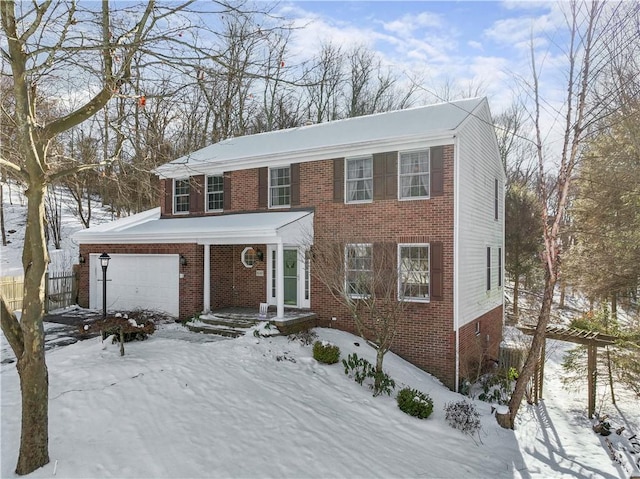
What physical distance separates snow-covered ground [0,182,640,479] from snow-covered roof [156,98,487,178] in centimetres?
534

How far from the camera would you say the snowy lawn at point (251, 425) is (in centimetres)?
557

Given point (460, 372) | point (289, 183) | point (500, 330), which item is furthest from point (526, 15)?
point (500, 330)

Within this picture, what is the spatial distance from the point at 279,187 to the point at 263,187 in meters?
0.60

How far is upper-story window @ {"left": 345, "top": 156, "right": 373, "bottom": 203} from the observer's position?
12.6 metres

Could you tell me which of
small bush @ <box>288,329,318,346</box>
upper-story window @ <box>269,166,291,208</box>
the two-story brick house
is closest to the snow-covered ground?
small bush @ <box>288,329,318,346</box>

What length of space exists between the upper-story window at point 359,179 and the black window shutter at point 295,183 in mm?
1783

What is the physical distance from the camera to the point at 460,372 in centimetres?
1141

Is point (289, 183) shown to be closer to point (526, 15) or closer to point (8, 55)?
point (526, 15)

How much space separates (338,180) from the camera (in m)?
12.9

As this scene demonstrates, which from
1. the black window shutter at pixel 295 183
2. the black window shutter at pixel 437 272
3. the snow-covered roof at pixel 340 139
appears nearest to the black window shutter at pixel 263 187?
the snow-covered roof at pixel 340 139

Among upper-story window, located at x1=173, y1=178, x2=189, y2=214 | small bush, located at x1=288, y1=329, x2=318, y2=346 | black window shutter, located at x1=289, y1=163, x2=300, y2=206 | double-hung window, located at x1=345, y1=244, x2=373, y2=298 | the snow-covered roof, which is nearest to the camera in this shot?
double-hung window, located at x1=345, y1=244, x2=373, y2=298

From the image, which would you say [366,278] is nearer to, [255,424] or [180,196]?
[255,424]

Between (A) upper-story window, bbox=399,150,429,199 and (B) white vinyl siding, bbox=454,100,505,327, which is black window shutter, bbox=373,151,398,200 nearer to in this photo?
(A) upper-story window, bbox=399,150,429,199

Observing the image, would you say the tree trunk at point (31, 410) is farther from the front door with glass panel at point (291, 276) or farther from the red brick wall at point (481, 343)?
the red brick wall at point (481, 343)
